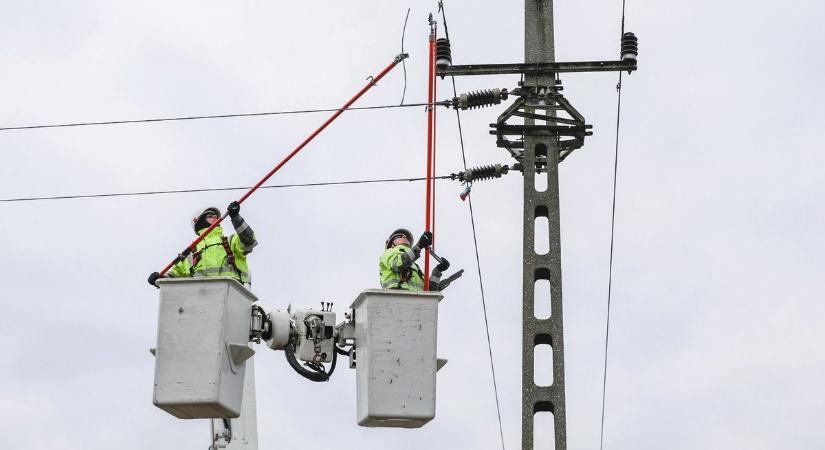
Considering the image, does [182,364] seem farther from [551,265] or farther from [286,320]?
[551,265]

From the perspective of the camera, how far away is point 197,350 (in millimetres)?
10766

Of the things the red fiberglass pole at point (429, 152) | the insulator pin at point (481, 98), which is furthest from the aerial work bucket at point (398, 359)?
the insulator pin at point (481, 98)

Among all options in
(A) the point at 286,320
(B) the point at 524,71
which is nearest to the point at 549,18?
(B) the point at 524,71

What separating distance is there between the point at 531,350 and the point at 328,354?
72.9 inches

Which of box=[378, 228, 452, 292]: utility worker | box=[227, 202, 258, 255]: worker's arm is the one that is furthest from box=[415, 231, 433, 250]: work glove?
box=[227, 202, 258, 255]: worker's arm

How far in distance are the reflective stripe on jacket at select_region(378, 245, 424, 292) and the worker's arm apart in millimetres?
949

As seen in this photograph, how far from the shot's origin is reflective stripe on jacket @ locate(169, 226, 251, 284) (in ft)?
40.1

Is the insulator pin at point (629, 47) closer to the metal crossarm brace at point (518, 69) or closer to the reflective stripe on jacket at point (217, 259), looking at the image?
the metal crossarm brace at point (518, 69)

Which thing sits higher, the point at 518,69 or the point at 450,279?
the point at 518,69

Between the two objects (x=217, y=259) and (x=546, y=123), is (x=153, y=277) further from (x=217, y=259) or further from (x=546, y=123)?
(x=546, y=123)

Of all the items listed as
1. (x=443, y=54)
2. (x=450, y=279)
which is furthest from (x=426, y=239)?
(x=443, y=54)

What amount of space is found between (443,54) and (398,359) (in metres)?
3.58

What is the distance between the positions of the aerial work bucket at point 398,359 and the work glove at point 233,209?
123 centimetres

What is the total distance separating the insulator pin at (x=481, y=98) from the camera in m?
13.5
